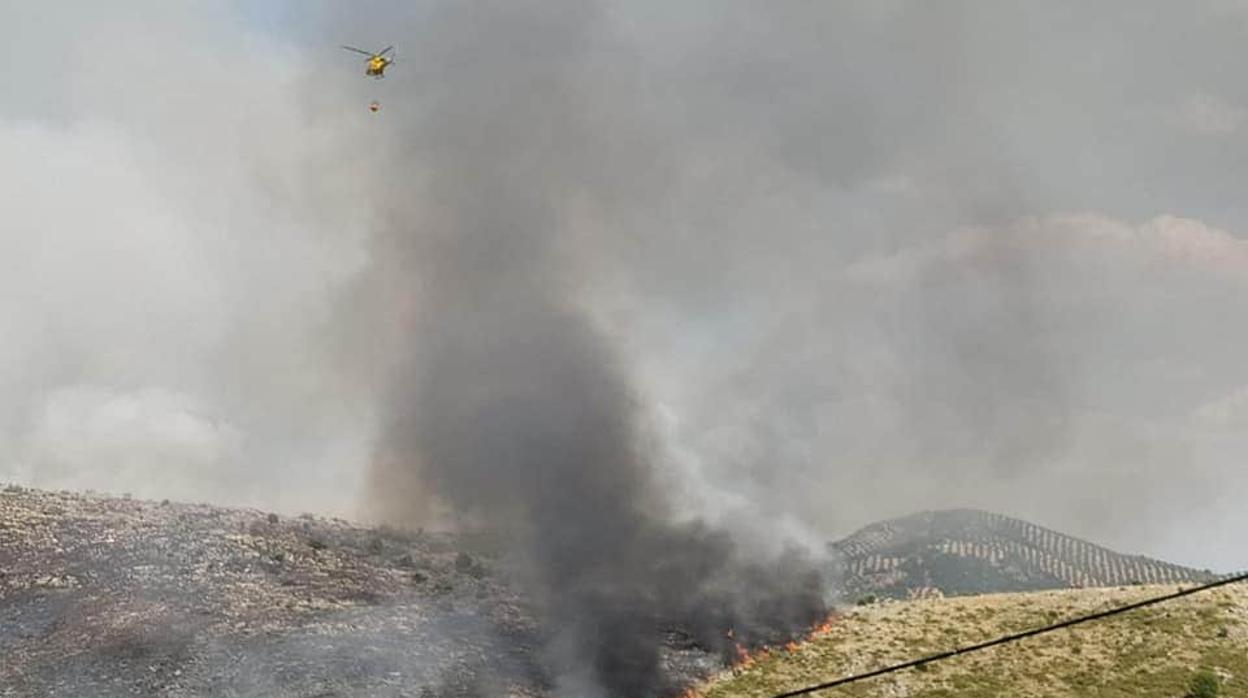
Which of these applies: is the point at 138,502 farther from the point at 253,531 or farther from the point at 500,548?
the point at 500,548

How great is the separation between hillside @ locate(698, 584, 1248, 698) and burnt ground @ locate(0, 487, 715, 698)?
23.3 feet

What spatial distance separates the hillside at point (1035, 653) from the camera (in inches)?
2233

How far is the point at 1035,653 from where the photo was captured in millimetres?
60969

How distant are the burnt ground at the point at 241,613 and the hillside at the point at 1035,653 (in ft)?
23.3

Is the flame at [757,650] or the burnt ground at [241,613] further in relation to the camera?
the flame at [757,650]

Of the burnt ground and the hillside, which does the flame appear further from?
the burnt ground

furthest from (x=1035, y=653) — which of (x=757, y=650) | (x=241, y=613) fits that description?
(x=241, y=613)

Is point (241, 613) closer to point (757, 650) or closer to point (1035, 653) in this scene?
point (757, 650)

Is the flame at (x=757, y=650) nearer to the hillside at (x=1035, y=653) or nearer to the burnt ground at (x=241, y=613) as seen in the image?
the hillside at (x=1035, y=653)

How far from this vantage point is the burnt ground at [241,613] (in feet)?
174

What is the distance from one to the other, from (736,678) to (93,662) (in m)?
35.8

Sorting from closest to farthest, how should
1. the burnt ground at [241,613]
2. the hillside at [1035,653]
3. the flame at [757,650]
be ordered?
the burnt ground at [241,613] → the hillside at [1035,653] → the flame at [757,650]

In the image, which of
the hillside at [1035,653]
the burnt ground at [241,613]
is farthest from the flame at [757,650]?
the burnt ground at [241,613]

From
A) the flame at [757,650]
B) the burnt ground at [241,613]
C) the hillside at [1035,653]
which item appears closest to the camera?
the burnt ground at [241,613]
